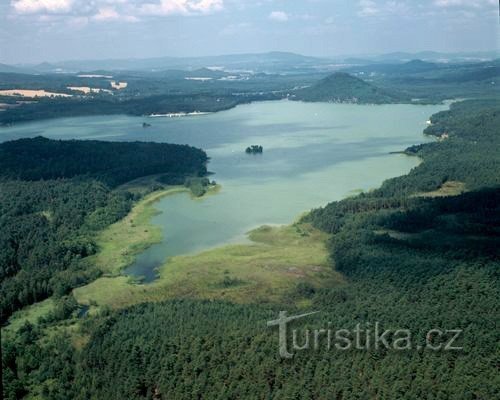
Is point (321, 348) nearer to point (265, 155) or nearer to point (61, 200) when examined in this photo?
point (61, 200)

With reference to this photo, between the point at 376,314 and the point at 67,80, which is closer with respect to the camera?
the point at 376,314

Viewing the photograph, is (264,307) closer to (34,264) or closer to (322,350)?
(322,350)

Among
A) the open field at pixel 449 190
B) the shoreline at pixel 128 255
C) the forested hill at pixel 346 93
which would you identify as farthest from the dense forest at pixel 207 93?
the open field at pixel 449 190

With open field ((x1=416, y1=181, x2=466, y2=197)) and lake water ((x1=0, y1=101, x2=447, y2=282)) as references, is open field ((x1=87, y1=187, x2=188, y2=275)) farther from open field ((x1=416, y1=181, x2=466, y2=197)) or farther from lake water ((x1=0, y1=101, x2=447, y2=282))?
open field ((x1=416, y1=181, x2=466, y2=197))

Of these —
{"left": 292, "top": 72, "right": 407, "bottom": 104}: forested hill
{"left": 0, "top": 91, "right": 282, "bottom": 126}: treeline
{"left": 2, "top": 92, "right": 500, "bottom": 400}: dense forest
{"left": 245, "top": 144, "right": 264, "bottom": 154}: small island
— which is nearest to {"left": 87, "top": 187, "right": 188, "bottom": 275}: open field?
{"left": 2, "top": 92, "right": 500, "bottom": 400}: dense forest

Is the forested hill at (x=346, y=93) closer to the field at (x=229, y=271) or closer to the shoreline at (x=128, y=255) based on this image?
the shoreline at (x=128, y=255)

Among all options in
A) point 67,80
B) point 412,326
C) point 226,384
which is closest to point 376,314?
point 412,326
